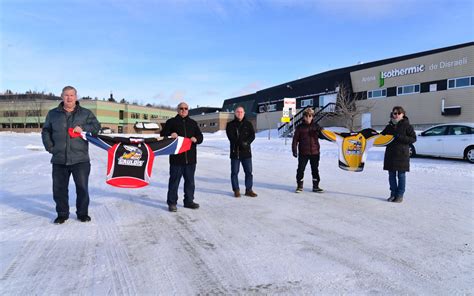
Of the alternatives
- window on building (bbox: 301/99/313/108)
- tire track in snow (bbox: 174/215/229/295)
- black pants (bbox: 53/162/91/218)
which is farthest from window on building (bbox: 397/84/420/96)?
black pants (bbox: 53/162/91/218)

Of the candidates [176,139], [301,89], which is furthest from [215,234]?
[301,89]

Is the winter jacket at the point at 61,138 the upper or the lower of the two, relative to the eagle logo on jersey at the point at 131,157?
upper

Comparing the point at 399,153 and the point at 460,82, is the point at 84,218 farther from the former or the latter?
the point at 460,82

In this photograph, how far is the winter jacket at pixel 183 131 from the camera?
5.59m

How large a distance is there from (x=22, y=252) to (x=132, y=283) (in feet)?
5.44

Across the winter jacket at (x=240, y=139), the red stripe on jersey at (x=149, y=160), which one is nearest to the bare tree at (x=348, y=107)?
the winter jacket at (x=240, y=139)

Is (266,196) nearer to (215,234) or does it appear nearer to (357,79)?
(215,234)

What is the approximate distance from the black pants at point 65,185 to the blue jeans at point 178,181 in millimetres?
1361

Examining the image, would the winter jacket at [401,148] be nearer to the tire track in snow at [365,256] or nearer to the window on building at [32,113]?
the tire track in snow at [365,256]

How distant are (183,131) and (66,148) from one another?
1.90 metres

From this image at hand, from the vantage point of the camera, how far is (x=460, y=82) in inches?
982

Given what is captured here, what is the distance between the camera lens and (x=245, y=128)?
6.73 m

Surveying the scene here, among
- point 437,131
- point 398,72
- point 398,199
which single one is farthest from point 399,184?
point 398,72

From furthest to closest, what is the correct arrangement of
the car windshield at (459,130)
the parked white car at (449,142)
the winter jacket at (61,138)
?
the car windshield at (459,130) → the parked white car at (449,142) → the winter jacket at (61,138)
